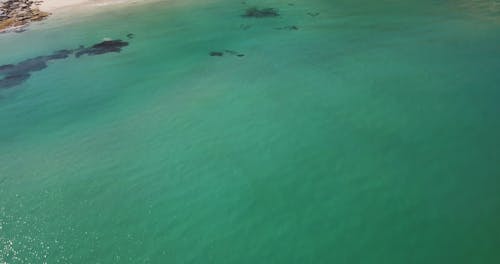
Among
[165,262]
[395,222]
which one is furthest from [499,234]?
[165,262]

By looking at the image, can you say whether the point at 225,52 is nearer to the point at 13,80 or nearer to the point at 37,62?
the point at 37,62

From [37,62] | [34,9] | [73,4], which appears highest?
[73,4]

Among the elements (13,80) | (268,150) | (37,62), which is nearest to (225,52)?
(268,150)

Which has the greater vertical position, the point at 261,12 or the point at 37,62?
the point at 261,12

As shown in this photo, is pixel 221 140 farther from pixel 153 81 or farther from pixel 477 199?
pixel 477 199

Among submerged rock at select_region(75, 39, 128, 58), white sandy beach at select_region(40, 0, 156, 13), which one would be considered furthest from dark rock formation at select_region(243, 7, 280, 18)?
white sandy beach at select_region(40, 0, 156, 13)

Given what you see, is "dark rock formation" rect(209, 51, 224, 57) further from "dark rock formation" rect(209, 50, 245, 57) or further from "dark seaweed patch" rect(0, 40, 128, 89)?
"dark seaweed patch" rect(0, 40, 128, 89)

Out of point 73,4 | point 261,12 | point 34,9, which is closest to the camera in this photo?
point 261,12

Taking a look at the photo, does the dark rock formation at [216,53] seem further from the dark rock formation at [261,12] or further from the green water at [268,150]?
the dark rock formation at [261,12]
